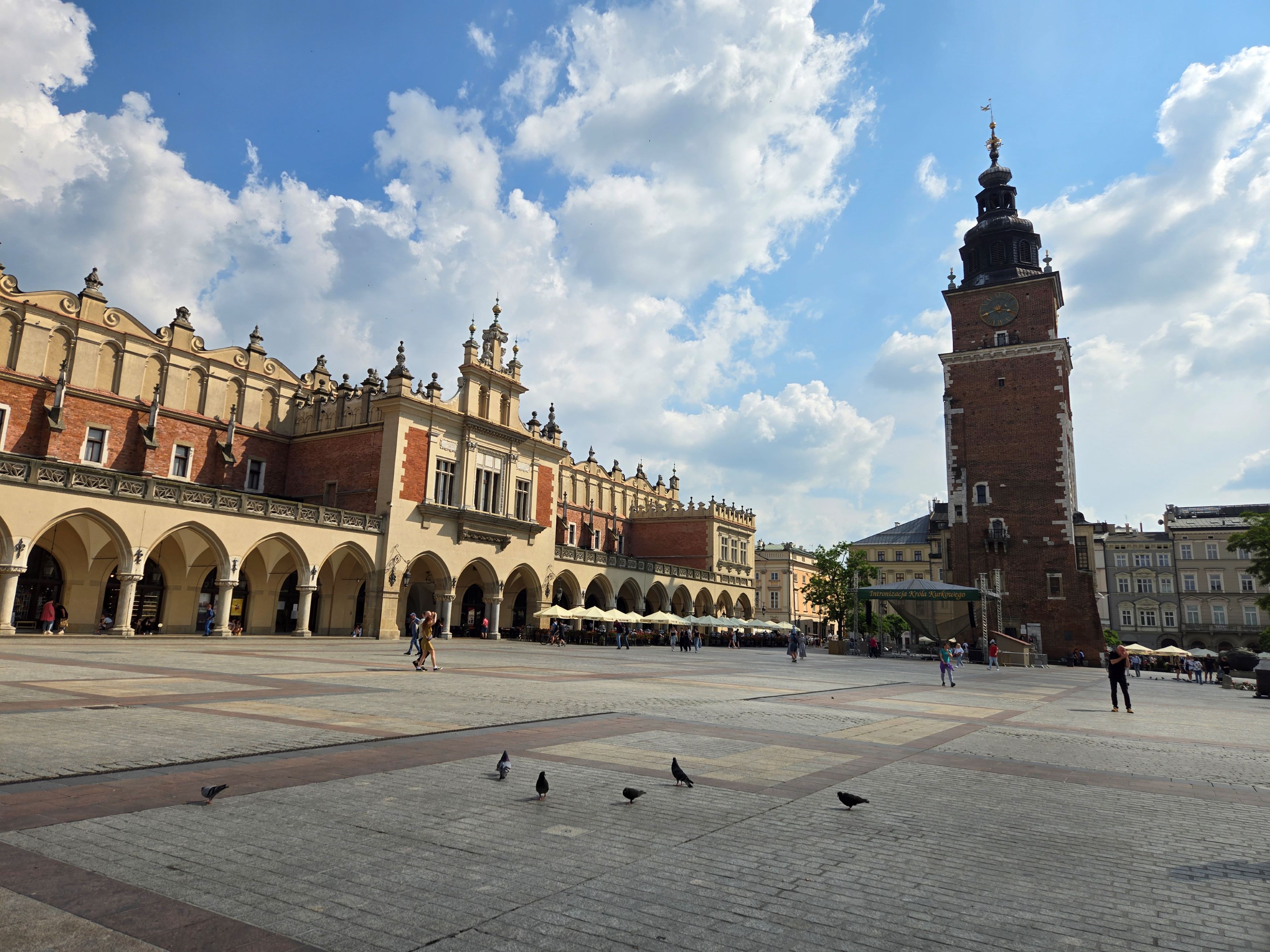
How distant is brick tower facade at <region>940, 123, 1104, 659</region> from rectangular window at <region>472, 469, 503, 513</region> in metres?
28.2

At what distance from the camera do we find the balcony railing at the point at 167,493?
25.0 m

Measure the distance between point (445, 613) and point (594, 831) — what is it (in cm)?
3591

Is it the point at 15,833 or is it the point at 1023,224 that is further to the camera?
the point at 1023,224

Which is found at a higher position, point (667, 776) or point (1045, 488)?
point (1045, 488)

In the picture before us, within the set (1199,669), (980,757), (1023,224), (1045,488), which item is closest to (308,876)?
(980,757)

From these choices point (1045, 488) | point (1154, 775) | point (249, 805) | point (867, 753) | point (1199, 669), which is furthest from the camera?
point (1045, 488)

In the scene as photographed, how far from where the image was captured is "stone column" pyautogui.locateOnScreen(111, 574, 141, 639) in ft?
89.4

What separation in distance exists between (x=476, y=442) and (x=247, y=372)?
11762 millimetres

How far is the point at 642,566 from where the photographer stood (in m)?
55.2

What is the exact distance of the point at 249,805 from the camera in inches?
219

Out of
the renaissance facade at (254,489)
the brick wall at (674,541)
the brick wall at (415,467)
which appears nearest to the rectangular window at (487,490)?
the renaissance facade at (254,489)

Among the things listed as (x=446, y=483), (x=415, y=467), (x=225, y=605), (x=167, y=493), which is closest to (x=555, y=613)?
(x=446, y=483)

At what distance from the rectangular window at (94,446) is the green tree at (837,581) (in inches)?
2015

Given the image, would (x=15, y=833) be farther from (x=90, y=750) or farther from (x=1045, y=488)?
(x=1045, y=488)
